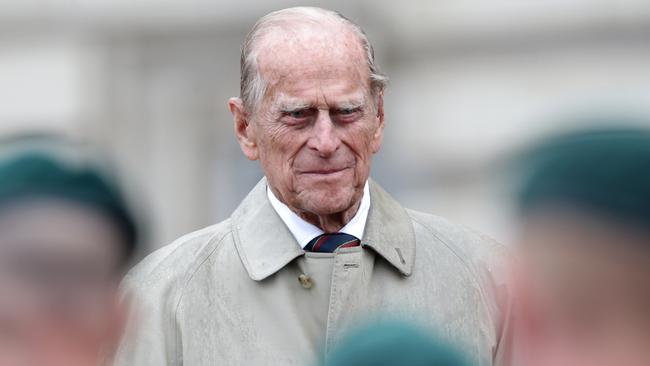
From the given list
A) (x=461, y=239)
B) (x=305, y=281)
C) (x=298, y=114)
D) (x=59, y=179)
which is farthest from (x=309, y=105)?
(x=59, y=179)

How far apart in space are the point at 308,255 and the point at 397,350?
Answer: 1.98m

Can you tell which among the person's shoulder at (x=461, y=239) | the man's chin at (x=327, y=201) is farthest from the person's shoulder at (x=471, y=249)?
the man's chin at (x=327, y=201)

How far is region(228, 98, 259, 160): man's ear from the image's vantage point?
421 centimetres

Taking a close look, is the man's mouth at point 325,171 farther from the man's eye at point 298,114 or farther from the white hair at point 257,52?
the white hair at point 257,52

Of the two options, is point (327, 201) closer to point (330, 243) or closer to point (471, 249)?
point (330, 243)

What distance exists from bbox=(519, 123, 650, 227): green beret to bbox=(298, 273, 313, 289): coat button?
1.99 metres

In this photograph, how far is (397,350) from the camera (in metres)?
2.02

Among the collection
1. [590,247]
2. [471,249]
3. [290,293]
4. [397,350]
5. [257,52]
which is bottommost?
[290,293]

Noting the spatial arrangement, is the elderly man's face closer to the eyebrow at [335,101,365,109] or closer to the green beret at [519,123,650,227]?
the eyebrow at [335,101,365,109]

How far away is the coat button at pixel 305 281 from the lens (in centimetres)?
395

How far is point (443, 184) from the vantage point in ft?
32.1

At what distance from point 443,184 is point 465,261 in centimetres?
568

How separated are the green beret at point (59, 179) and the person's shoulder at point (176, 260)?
1.70 metres

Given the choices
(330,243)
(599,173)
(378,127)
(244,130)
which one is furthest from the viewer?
(244,130)
